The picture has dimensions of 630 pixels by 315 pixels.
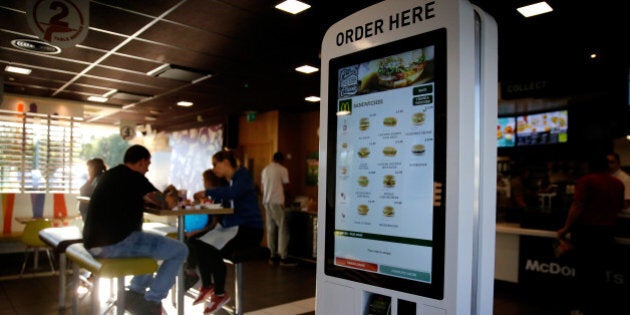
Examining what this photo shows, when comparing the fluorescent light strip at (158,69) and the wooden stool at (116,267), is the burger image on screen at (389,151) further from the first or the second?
the fluorescent light strip at (158,69)

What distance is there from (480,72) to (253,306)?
12.8ft

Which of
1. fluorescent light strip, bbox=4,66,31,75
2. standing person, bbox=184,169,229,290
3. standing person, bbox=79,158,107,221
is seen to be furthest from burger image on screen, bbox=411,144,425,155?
fluorescent light strip, bbox=4,66,31,75

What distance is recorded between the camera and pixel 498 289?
17.7ft

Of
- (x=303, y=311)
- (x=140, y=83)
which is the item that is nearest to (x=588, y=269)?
(x=303, y=311)

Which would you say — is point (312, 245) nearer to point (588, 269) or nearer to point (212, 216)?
point (212, 216)

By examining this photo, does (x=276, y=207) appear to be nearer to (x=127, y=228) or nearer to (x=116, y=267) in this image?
(x=127, y=228)

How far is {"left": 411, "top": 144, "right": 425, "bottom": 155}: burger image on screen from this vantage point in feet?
4.81

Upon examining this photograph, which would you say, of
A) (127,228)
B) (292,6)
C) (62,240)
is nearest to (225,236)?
(127,228)

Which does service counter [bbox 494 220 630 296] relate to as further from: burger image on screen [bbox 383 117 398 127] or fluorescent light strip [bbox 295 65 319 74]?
burger image on screen [bbox 383 117 398 127]

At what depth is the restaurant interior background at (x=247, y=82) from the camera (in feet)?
13.1

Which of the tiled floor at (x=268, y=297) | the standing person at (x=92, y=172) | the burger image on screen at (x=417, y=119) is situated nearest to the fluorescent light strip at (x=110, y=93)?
the standing person at (x=92, y=172)

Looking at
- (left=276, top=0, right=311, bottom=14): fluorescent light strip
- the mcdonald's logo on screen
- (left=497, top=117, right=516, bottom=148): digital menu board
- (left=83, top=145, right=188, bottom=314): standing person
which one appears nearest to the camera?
the mcdonald's logo on screen

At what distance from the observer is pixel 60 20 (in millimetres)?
3568

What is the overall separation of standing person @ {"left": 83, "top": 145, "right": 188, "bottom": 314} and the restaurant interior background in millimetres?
1608
